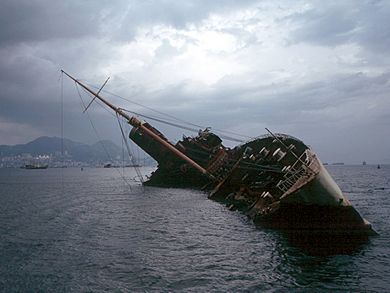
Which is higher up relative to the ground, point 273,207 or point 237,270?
point 273,207

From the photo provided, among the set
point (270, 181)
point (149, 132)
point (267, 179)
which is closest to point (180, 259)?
point (270, 181)

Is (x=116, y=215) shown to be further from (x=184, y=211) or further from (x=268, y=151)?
(x=268, y=151)

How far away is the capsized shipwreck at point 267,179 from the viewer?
2325 cm

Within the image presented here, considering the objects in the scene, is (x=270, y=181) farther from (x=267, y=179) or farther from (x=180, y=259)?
(x=180, y=259)

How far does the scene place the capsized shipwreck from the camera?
2325 centimetres

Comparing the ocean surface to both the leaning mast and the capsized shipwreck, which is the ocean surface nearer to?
the capsized shipwreck

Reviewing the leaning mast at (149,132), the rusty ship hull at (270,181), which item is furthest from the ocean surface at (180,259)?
the leaning mast at (149,132)

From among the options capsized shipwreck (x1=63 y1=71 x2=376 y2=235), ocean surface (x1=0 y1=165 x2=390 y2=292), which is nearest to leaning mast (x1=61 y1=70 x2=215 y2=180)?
capsized shipwreck (x1=63 y1=71 x2=376 y2=235)

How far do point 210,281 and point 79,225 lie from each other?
19083 mm

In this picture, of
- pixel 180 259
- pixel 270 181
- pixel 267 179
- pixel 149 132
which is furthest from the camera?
pixel 149 132

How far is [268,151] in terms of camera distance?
39.8 metres

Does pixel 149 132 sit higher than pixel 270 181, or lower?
higher

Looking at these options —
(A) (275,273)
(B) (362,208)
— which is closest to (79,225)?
(A) (275,273)

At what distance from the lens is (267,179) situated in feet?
127
